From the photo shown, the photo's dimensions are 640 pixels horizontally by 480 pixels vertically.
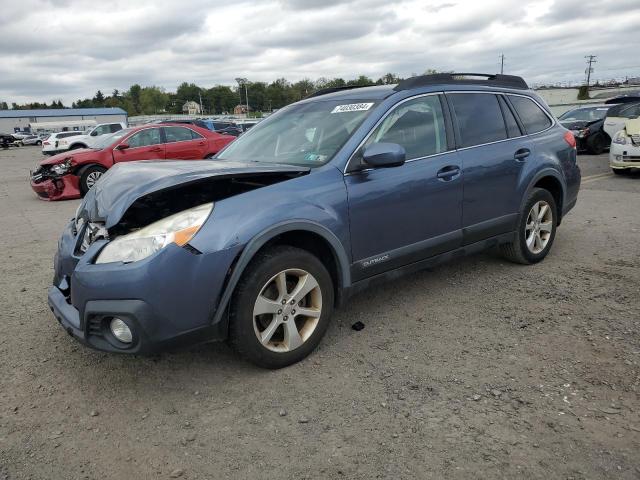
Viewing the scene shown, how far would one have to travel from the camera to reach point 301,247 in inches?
126

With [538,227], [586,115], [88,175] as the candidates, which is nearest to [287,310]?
[538,227]

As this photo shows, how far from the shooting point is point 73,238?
327 cm

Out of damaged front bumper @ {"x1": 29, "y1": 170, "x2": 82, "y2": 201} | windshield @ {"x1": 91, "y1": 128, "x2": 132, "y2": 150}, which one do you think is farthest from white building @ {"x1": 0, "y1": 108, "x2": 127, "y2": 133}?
damaged front bumper @ {"x1": 29, "y1": 170, "x2": 82, "y2": 201}

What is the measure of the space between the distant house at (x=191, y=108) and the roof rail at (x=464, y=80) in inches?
5235

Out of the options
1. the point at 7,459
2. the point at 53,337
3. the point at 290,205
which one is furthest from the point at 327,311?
the point at 53,337

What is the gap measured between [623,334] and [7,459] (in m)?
3.68

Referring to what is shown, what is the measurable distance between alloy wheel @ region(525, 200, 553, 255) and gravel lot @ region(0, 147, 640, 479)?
0.60m

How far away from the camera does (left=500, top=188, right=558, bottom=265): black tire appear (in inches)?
182

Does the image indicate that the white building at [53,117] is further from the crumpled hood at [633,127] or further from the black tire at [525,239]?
the black tire at [525,239]

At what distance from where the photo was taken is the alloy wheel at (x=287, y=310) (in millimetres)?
2953

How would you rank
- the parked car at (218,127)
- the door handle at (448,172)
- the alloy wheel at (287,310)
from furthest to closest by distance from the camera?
the parked car at (218,127) → the door handle at (448,172) → the alloy wheel at (287,310)

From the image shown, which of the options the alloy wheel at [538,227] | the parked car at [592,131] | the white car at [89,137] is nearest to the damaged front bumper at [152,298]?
the alloy wheel at [538,227]

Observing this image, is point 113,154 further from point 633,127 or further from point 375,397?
point 633,127

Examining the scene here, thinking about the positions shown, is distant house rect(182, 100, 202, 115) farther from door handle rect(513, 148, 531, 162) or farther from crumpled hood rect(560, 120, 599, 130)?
door handle rect(513, 148, 531, 162)
